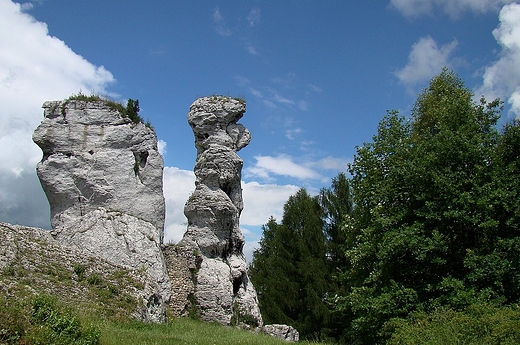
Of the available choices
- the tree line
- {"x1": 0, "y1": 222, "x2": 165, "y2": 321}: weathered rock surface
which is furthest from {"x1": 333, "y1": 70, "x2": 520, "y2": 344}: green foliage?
{"x1": 0, "y1": 222, "x2": 165, "y2": 321}: weathered rock surface

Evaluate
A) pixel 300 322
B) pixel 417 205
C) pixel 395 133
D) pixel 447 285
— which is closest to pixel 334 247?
pixel 300 322

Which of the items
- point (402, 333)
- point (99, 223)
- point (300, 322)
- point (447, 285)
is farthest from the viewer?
point (300, 322)

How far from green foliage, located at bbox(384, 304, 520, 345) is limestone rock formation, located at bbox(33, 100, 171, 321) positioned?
9.48 meters

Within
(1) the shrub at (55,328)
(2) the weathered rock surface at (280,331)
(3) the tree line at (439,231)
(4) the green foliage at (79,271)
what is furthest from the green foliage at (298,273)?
(1) the shrub at (55,328)

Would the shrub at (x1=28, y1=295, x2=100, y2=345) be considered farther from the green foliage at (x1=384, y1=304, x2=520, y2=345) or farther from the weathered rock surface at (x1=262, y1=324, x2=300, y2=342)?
the weathered rock surface at (x1=262, y1=324, x2=300, y2=342)

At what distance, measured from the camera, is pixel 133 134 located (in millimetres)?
20891

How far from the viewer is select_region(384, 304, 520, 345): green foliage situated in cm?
1062

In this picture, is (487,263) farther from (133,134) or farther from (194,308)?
(133,134)

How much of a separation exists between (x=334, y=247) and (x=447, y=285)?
52.8 ft

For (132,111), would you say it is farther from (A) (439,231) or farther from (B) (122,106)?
(A) (439,231)

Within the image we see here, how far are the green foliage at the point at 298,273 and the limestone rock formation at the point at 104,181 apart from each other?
1205 centimetres

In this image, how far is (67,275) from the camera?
44.4 ft

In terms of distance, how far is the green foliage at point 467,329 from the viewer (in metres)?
10.6

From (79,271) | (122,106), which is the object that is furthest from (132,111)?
(79,271)
